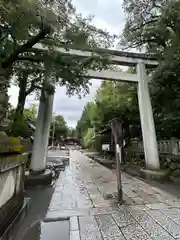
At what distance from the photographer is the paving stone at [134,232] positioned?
12.5 feet

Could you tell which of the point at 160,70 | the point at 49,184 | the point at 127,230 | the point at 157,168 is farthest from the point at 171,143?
the point at 127,230

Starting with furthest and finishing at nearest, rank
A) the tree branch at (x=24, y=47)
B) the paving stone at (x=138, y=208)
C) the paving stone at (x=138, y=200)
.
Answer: the paving stone at (x=138, y=200)
the tree branch at (x=24, y=47)
the paving stone at (x=138, y=208)

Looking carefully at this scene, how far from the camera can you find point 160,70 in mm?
9797

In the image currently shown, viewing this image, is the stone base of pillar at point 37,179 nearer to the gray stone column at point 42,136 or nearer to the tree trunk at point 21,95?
the gray stone column at point 42,136

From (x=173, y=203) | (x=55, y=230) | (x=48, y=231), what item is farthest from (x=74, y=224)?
(x=173, y=203)

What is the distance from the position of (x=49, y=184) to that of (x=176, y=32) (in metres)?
8.19

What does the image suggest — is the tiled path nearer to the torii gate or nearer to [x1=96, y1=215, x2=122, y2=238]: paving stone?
[x1=96, y1=215, x2=122, y2=238]: paving stone

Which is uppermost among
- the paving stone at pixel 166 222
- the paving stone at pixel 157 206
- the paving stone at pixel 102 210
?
the paving stone at pixel 157 206

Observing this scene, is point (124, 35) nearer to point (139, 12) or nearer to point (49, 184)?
point (139, 12)

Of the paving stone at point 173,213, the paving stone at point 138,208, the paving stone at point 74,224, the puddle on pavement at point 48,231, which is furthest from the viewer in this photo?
the paving stone at point 138,208

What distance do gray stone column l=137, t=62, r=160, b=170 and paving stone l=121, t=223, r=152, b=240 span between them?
567cm

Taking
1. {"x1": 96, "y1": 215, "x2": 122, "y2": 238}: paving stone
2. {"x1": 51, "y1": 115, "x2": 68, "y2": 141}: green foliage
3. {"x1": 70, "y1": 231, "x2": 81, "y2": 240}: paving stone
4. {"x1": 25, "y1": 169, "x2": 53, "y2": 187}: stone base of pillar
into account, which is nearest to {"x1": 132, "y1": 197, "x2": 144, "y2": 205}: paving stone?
{"x1": 96, "y1": 215, "x2": 122, "y2": 238}: paving stone

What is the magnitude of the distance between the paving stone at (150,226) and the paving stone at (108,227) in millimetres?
526

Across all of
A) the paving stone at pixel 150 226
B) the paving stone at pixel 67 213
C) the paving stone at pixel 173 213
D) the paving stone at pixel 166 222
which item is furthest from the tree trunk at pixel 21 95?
the paving stone at pixel 173 213
